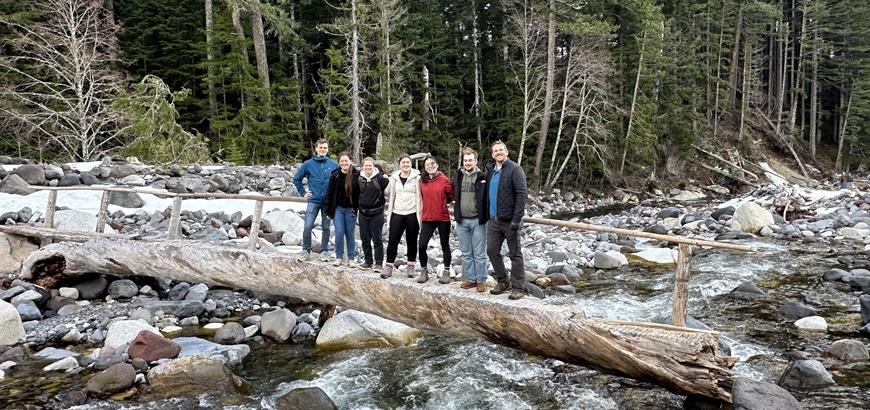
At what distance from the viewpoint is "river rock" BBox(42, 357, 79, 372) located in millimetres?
6809

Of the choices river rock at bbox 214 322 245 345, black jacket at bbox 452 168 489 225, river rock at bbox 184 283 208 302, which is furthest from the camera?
river rock at bbox 184 283 208 302

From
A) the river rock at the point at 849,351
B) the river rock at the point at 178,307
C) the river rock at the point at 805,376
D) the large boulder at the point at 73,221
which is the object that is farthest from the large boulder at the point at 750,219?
the large boulder at the point at 73,221

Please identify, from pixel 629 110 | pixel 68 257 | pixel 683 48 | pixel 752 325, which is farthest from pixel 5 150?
pixel 683 48

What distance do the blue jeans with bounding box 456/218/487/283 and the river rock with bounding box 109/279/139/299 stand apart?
21.4 feet

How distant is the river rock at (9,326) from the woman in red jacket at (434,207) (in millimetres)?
5872

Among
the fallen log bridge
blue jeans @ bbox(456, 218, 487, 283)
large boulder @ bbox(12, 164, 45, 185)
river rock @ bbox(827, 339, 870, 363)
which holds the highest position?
large boulder @ bbox(12, 164, 45, 185)

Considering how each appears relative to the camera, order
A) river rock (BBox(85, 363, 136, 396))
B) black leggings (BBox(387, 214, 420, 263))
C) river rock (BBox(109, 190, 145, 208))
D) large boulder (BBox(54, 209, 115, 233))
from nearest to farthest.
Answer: river rock (BBox(85, 363, 136, 396)), black leggings (BBox(387, 214, 420, 263)), large boulder (BBox(54, 209, 115, 233)), river rock (BBox(109, 190, 145, 208))

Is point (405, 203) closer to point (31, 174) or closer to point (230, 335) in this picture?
point (230, 335)

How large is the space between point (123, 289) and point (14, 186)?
512cm

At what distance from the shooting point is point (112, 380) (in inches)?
245

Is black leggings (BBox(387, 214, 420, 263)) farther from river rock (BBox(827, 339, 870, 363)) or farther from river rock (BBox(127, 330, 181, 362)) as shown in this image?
river rock (BBox(827, 339, 870, 363))

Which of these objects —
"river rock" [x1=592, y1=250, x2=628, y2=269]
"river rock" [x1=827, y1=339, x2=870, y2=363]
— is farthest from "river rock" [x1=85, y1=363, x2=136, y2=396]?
"river rock" [x1=592, y1=250, x2=628, y2=269]

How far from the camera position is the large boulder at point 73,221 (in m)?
11.3

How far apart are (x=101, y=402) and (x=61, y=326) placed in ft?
9.66
